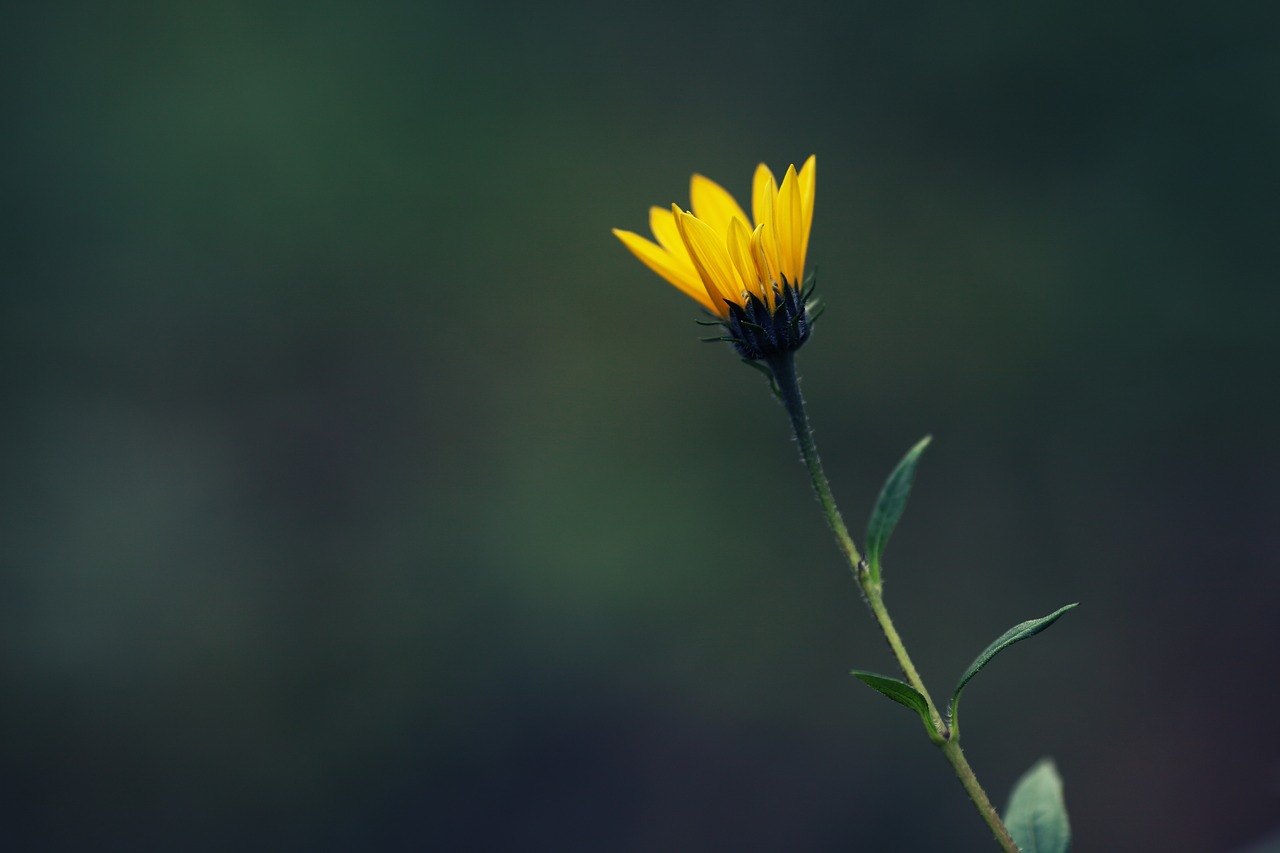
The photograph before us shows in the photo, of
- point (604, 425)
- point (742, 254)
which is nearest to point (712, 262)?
point (742, 254)

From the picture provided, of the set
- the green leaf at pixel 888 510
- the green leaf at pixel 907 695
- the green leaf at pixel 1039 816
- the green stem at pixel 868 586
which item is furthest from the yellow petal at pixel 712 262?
the green leaf at pixel 1039 816

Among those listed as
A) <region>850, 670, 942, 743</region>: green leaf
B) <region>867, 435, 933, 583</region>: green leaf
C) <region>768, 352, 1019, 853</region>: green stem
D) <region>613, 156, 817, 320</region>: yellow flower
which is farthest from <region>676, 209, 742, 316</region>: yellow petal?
<region>850, 670, 942, 743</region>: green leaf

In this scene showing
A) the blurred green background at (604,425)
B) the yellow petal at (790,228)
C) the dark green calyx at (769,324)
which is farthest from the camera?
the blurred green background at (604,425)

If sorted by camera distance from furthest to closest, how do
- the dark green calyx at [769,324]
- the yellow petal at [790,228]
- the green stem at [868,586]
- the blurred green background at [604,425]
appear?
1. the blurred green background at [604,425]
2. the dark green calyx at [769,324]
3. the yellow petal at [790,228]
4. the green stem at [868,586]

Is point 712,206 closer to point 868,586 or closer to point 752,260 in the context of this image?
point 752,260

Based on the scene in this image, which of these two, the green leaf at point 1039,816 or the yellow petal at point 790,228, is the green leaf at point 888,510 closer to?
the yellow petal at point 790,228

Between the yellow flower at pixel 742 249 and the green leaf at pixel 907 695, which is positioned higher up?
the yellow flower at pixel 742 249

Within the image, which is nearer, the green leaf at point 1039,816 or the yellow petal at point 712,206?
the green leaf at point 1039,816
